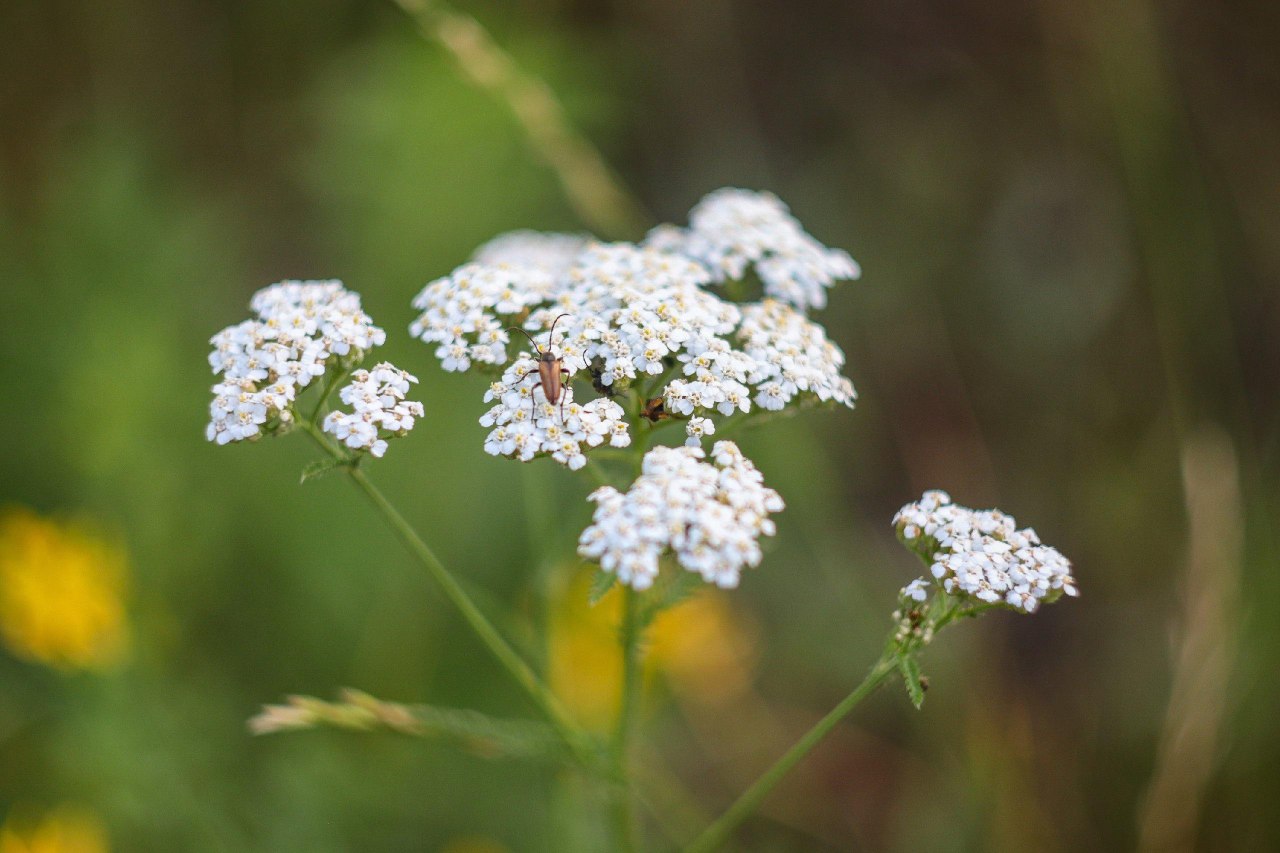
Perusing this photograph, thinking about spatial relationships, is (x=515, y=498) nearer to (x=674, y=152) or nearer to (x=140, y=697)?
(x=140, y=697)

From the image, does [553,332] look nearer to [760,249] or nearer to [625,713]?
[760,249]

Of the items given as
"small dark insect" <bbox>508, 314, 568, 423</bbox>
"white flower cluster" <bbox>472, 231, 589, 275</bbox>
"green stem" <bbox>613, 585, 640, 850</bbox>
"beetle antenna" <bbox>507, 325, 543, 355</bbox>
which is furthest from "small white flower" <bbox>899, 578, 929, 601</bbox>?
"white flower cluster" <bbox>472, 231, 589, 275</bbox>

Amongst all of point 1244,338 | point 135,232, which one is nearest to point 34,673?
point 135,232

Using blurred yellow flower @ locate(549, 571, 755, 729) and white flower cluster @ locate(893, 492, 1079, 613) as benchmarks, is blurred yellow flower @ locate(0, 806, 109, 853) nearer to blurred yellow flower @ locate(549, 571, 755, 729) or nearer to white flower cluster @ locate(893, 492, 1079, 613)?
blurred yellow flower @ locate(549, 571, 755, 729)

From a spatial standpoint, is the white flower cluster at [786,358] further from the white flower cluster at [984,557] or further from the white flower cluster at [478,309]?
the white flower cluster at [478,309]

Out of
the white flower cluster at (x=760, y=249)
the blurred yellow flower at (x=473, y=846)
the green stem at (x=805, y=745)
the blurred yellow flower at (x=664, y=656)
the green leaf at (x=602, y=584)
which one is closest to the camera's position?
the green leaf at (x=602, y=584)

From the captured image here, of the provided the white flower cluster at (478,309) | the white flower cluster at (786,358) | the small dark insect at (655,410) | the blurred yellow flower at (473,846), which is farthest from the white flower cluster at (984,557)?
the blurred yellow flower at (473,846)
